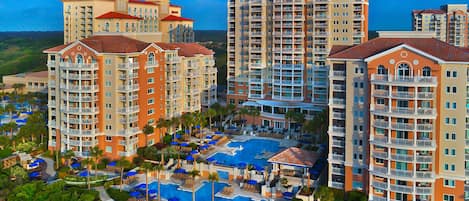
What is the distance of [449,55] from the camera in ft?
96.3

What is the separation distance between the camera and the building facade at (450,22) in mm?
83938

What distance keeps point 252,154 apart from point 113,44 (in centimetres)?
1613

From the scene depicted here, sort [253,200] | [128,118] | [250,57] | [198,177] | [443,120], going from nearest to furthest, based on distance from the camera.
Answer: [443,120]
[253,200]
[198,177]
[128,118]
[250,57]

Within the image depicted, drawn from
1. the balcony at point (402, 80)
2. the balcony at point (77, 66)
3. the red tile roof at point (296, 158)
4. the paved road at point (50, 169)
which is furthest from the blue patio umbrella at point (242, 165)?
the paved road at point (50, 169)

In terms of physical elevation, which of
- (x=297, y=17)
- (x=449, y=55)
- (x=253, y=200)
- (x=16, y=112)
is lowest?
(x=253, y=200)

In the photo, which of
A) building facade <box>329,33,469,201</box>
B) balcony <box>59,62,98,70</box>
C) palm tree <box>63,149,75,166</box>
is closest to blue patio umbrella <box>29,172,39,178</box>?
palm tree <box>63,149,75,166</box>

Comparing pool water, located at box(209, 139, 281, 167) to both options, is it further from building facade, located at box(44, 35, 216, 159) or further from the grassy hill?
the grassy hill

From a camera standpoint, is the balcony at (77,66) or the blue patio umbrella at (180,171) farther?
the balcony at (77,66)

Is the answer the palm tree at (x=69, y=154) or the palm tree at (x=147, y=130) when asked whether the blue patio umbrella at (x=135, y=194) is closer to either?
the palm tree at (x=69, y=154)

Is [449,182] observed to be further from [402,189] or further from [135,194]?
[135,194]

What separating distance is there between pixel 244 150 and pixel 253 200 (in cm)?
1336

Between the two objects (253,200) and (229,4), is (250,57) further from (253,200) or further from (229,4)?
(253,200)

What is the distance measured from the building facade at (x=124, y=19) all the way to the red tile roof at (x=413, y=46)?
1272 inches

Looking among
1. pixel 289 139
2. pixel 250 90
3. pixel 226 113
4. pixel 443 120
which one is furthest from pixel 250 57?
pixel 443 120
